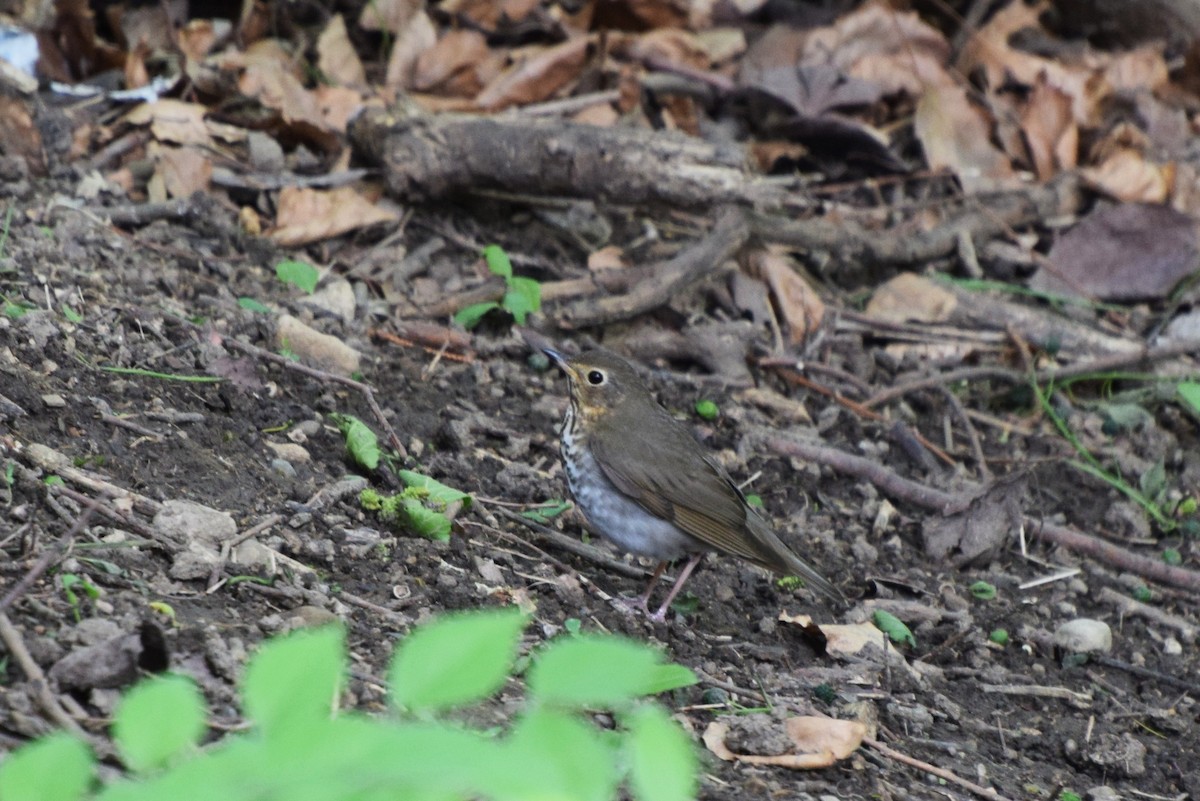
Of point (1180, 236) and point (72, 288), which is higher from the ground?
point (72, 288)

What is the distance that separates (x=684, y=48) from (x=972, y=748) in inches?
203

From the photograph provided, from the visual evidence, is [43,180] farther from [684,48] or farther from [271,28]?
[684,48]

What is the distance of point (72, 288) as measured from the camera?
4.84m

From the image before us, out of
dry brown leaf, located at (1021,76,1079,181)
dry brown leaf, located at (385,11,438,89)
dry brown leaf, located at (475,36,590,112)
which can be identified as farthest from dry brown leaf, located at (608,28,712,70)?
dry brown leaf, located at (1021,76,1079,181)

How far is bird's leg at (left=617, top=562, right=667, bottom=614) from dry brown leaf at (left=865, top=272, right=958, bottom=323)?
94.8 inches

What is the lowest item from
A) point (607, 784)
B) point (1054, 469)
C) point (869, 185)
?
point (1054, 469)

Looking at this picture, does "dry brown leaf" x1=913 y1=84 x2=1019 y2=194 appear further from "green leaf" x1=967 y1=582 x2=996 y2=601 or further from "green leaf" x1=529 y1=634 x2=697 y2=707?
"green leaf" x1=529 y1=634 x2=697 y2=707

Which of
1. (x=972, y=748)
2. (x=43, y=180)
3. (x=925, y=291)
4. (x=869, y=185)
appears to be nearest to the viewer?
(x=972, y=748)

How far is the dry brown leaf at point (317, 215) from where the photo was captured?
602cm

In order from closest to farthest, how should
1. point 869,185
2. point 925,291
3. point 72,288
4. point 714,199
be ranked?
1. point 72,288
2. point 714,199
3. point 925,291
4. point 869,185

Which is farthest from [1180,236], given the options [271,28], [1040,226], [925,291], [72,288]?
[72,288]

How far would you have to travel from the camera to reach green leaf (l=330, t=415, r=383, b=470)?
4.47m

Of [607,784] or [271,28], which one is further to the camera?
[271,28]

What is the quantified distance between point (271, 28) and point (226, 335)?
2.92 metres
